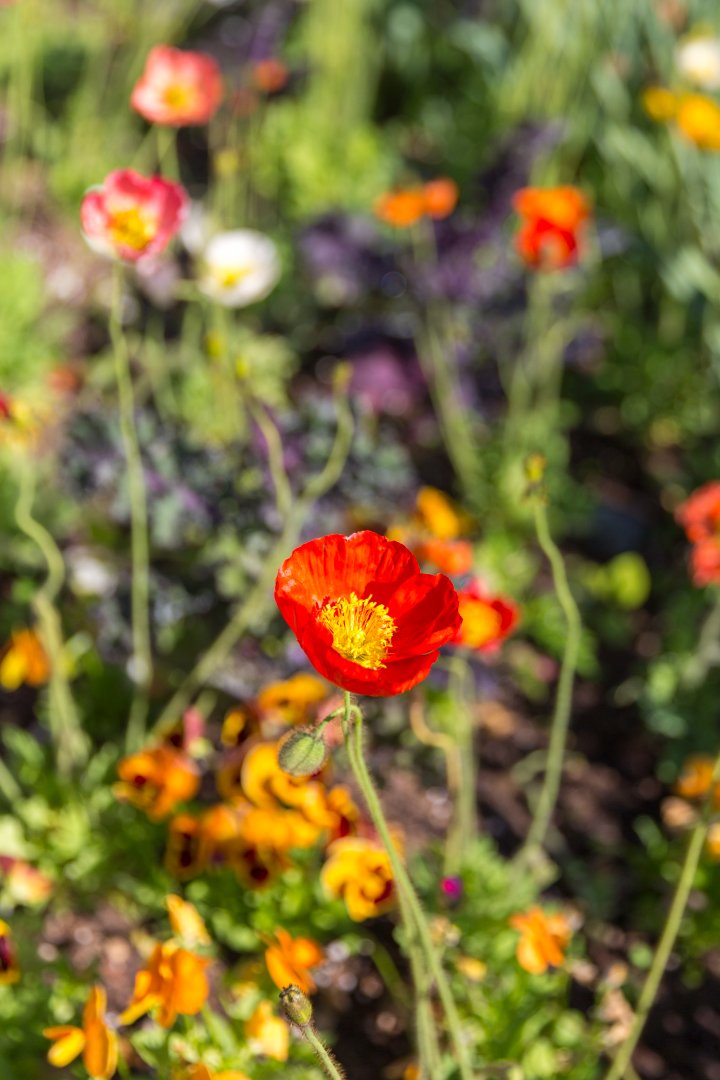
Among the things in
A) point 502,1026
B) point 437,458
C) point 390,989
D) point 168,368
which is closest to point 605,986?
point 502,1026

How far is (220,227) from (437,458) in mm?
851

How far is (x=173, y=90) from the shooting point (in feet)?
7.49

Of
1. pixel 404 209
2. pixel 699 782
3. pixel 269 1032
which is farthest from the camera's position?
pixel 404 209

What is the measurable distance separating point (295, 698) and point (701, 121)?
1737 mm

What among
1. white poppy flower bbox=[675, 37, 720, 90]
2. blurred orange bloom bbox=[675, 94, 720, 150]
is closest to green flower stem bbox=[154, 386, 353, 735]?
blurred orange bloom bbox=[675, 94, 720, 150]

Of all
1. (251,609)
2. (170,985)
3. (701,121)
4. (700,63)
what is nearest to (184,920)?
(170,985)

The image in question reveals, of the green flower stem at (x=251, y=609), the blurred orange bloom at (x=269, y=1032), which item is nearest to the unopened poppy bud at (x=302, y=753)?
the blurred orange bloom at (x=269, y=1032)

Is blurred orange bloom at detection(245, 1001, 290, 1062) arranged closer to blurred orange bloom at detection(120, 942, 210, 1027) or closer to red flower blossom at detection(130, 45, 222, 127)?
blurred orange bloom at detection(120, 942, 210, 1027)

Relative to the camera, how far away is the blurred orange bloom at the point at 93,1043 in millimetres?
1206

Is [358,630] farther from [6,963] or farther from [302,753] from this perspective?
[6,963]

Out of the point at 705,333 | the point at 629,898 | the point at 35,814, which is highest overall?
the point at 705,333

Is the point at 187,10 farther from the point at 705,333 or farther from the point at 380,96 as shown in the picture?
the point at 705,333

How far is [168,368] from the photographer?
2.84m

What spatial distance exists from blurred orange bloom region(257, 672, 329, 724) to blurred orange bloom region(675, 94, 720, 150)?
1671 mm
